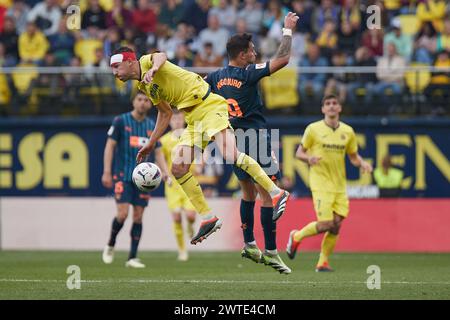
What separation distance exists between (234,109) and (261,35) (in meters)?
10.6

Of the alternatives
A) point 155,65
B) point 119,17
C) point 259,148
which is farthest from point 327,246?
point 119,17

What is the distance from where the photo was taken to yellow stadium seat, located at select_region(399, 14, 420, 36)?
22325mm

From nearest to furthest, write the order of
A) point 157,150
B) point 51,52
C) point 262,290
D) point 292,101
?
point 262,290
point 157,150
point 292,101
point 51,52

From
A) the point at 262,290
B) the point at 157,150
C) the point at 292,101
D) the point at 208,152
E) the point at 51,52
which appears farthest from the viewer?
the point at 51,52

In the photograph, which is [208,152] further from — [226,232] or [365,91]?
[365,91]

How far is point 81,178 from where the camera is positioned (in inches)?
881

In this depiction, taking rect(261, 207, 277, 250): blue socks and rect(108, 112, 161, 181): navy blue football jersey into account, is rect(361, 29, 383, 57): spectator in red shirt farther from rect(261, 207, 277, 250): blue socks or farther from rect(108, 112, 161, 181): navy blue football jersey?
rect(261, 207, 277, 250): blue socks

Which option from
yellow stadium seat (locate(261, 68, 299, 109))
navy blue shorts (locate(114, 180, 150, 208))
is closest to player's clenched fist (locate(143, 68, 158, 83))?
navy blue shorts (locate(114, 180, 150, 208))

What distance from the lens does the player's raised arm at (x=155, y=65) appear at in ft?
35.5

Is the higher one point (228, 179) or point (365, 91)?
point (365, 91)

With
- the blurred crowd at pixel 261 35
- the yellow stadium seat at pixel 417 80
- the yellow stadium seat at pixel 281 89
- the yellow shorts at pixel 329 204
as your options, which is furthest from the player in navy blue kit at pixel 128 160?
the yellow stadium seat at pixel 417 80

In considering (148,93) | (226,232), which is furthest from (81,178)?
(148,93)

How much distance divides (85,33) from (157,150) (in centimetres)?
746

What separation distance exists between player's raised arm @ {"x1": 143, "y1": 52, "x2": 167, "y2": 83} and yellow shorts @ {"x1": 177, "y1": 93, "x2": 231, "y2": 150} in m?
0.71
